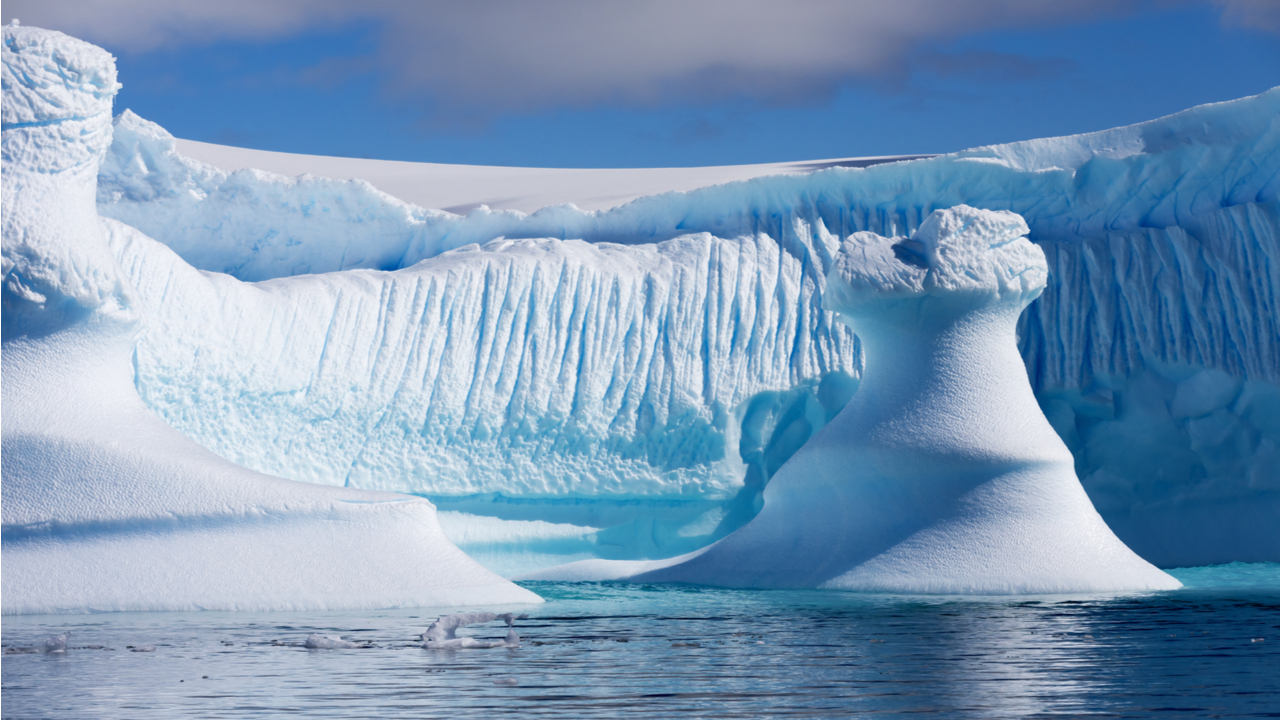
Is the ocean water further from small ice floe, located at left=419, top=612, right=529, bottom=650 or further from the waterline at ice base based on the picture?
the waterline at ice base

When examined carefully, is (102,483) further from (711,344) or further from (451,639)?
(711,344)

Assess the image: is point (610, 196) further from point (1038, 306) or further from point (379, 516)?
point (379, 516)

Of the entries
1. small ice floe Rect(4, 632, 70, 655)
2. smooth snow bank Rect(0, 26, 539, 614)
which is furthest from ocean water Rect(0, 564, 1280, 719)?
smooth snow bank Rect(0, 26, 539, 614)

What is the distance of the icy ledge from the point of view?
9.52 meters

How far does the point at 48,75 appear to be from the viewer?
921cm

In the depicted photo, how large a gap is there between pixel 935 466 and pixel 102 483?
572 cm

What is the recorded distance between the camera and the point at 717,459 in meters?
12.7

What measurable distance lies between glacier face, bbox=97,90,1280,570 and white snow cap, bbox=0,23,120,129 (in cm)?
267

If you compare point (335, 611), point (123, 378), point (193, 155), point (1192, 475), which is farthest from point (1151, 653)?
point (193, 155)

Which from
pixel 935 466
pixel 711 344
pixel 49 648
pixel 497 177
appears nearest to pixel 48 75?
pixel 49 648

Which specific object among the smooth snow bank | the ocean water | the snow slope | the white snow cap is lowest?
the ocean water

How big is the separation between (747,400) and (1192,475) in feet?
13.7

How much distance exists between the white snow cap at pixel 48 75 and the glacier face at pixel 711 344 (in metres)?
2.67

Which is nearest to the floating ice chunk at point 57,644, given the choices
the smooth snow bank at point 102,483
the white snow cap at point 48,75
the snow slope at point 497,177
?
the smooth snow bank at point 102,483
